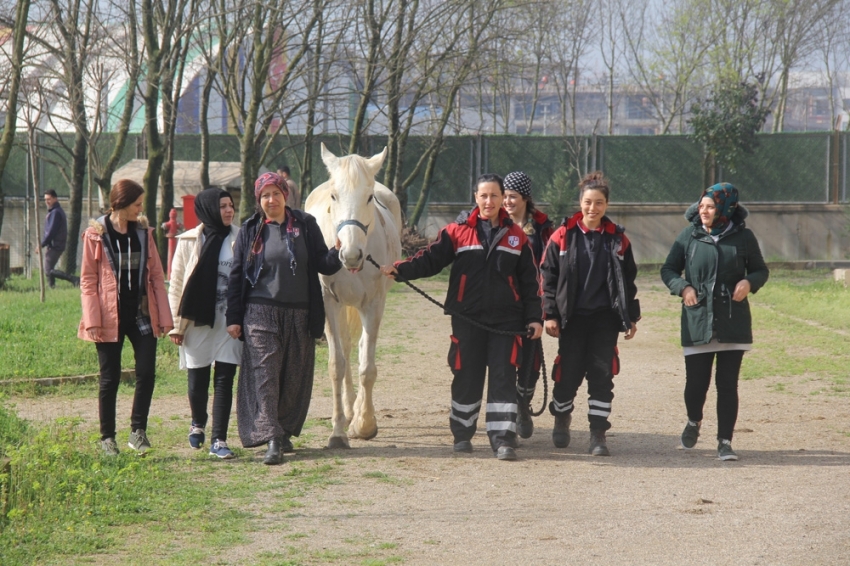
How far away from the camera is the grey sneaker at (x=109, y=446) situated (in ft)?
20.6

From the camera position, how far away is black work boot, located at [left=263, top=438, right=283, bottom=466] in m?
6.32

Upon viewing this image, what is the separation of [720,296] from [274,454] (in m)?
2.99

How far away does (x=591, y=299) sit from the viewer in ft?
21.7

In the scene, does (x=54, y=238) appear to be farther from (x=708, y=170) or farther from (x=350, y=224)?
(x=708, y=170)

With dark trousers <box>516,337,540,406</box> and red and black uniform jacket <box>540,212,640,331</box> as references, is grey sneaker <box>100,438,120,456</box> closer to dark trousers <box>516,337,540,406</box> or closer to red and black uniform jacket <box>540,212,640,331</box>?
dark trousers <box>516,337,540,406</box>

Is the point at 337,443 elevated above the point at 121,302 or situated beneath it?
situated beneath

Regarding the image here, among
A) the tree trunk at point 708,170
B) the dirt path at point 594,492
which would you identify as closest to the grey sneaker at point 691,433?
the dirt path at point 594,492

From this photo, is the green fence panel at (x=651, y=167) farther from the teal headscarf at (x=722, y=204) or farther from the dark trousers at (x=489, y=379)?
the dark trousers at (x=489, y=379)

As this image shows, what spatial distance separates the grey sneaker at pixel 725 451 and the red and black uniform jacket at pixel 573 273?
38.1 inches

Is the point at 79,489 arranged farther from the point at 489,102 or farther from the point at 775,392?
the point at 489,102

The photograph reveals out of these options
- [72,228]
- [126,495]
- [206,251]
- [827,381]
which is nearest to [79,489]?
[126,495]

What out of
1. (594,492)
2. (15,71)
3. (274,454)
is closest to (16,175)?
(15,71)

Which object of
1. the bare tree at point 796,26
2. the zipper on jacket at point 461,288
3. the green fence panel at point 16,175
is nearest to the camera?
the zipper on jacket at point 461,288

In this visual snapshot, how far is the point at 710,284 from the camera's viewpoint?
656 centimetres
